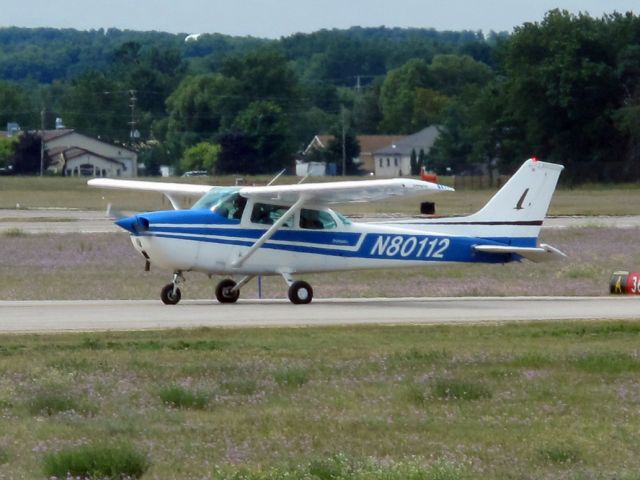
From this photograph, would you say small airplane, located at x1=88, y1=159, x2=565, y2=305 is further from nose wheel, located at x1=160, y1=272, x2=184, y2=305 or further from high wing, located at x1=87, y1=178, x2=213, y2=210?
high wing, located at x1=87, y1=178, x2=213, y2=210

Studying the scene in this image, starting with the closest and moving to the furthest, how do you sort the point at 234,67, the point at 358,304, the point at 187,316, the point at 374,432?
the point at 374,432 < the point at 187,316 < the point at 358,304 < the point at 234,67

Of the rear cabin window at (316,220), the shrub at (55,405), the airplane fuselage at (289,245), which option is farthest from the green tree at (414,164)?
the shrub at (55,405)

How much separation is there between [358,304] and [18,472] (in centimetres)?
1293

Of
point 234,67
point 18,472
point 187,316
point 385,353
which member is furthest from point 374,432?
point 234,67

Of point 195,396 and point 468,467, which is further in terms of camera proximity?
point 195,396

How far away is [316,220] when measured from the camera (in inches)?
842

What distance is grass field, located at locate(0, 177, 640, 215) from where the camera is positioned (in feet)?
196

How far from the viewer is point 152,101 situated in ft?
512

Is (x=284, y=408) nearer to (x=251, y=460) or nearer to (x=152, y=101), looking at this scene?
(x=251, y=460)

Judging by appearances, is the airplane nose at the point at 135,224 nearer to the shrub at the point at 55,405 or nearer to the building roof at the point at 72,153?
the shrub at the point at 55,405

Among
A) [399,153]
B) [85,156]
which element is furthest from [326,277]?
[399,153]

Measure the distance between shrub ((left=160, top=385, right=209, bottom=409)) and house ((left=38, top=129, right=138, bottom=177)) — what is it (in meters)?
113

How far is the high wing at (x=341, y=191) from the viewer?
20047 mm

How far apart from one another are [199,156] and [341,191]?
340 ft
